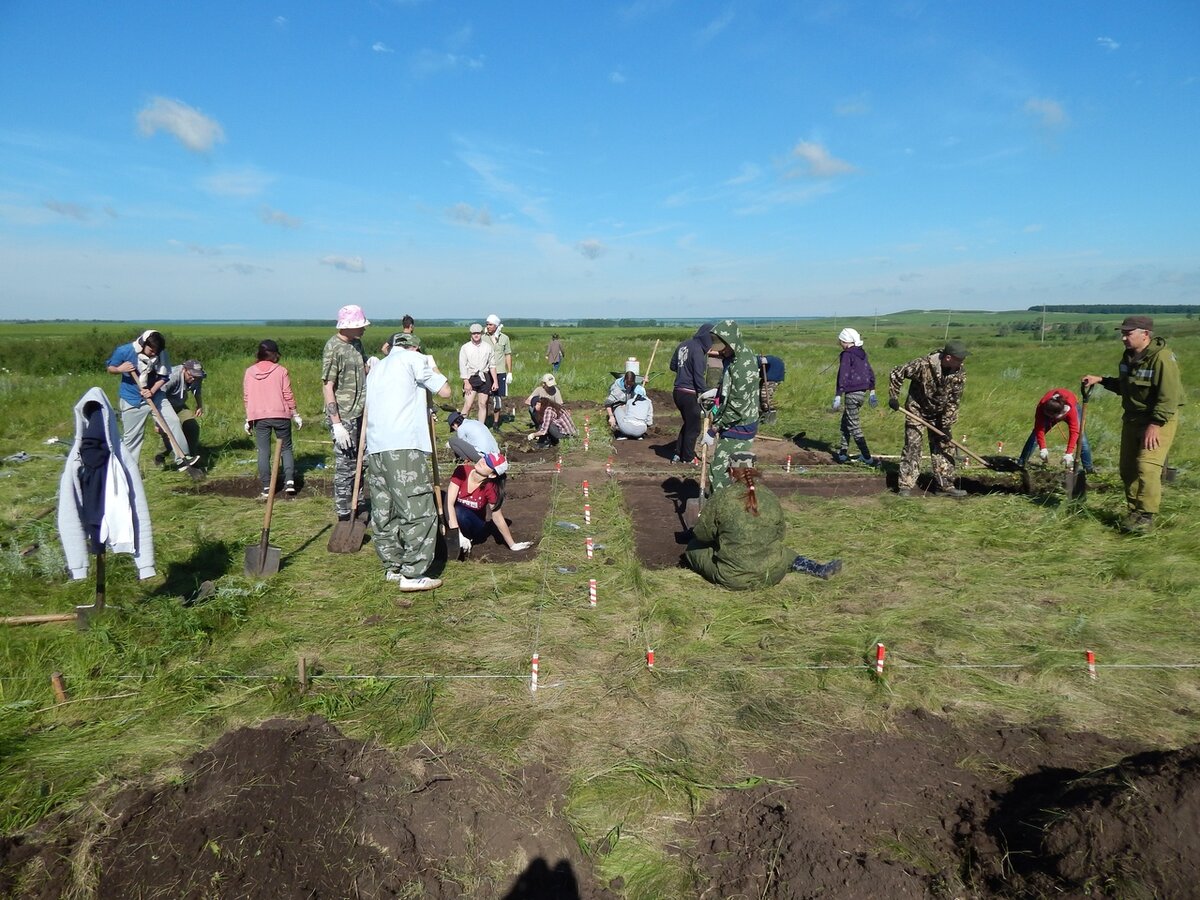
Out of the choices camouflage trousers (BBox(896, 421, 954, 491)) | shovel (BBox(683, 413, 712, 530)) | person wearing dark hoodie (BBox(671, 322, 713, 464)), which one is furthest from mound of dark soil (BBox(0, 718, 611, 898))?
person wearing dark hoodie (BBox(671, 322, 713, 464))

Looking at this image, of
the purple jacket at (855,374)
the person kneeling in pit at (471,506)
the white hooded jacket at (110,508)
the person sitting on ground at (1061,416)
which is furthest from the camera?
the purple jacket at (855,374)

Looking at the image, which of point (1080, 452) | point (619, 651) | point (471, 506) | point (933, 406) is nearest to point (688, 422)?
point (933, 406)

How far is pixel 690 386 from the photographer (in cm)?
977

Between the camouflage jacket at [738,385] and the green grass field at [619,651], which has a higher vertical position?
the camouflage jacket at [738,385]

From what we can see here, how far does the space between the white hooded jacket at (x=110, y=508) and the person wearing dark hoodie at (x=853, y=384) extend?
874 cm

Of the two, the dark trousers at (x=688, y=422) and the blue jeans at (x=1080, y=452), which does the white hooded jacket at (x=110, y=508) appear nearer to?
the dark trousers at (x=688, y=422)

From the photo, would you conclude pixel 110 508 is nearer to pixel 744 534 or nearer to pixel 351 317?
pixel 351 317

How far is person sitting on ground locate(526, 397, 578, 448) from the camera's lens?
1108cm

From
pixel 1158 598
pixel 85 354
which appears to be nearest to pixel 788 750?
pixel 1158 598

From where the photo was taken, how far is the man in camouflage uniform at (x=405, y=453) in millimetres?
5230

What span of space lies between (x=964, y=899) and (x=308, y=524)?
6610 mm

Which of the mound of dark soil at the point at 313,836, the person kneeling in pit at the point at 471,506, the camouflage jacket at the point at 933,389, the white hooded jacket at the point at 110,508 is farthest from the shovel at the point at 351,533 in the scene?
the camouflage jacket at the point at 933,389

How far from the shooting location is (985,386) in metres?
17.6

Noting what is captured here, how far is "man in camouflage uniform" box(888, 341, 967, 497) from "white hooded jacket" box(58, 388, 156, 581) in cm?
765
